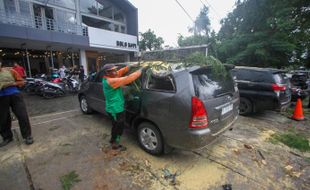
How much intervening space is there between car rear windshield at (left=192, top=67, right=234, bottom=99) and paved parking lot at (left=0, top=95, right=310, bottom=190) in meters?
1.21

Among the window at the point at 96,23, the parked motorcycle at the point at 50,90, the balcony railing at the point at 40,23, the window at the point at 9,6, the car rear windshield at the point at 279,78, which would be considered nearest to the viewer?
the car rear windshield at the point at 279,78

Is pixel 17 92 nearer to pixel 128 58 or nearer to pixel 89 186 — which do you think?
pixel 89 186

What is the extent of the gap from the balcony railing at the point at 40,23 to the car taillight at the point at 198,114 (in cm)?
1135

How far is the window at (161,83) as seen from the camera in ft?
8.89

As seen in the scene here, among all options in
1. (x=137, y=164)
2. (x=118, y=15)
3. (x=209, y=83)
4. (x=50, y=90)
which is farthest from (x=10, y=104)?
(x=118, y=15)

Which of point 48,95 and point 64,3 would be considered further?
point 64,3

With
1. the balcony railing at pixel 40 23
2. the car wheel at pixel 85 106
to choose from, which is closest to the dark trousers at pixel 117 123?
the car wheel at pixel 85 106

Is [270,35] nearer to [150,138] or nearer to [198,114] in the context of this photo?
[198,114]

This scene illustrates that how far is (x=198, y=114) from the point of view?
243 cm

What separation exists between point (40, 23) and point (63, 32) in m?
1.41

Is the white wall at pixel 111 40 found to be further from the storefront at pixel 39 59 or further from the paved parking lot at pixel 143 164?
the paved parking lot at pixel 143 164

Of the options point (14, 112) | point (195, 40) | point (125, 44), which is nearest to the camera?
point (14, 112)

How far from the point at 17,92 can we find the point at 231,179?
420 centimetres

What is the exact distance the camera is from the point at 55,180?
8.05 feet
